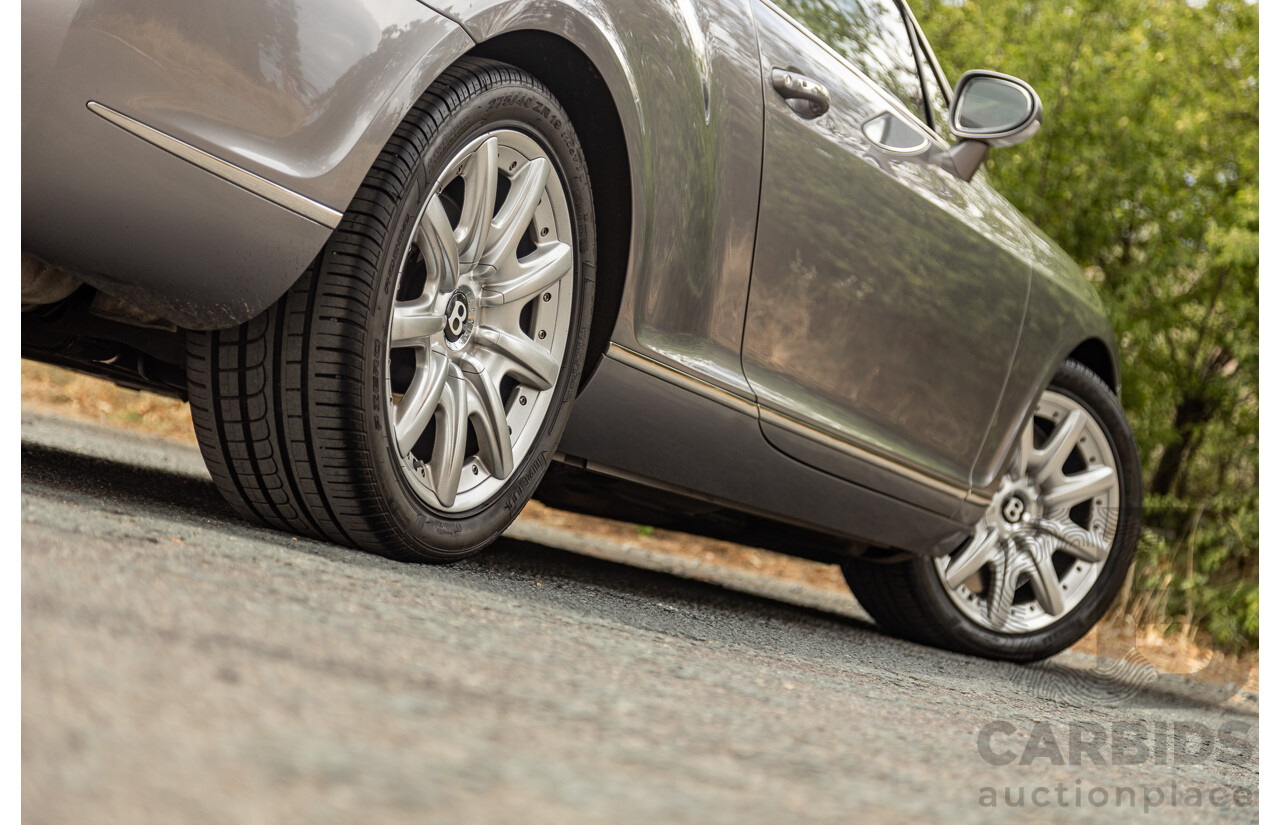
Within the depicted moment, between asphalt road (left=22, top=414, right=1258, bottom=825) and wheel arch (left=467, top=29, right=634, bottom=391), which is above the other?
wheel arch (left=467, top=29, right=634, bottom=391)

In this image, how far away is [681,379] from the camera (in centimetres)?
229

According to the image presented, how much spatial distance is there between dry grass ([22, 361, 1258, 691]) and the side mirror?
11.2 ft

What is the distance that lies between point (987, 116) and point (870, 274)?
0.82 metres

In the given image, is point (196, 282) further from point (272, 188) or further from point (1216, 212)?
point (1216, 212)

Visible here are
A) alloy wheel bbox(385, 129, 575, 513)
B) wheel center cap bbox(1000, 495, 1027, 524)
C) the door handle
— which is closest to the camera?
alloy wheel bbox(385, 129, 575, 513)

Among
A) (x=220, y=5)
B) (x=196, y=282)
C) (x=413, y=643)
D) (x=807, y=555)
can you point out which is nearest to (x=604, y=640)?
(x=413, y=643)

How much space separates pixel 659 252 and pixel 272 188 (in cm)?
85

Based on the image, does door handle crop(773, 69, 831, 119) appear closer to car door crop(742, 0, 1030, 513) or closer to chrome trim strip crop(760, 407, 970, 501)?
car door crop(742, 0, 1030, 513)

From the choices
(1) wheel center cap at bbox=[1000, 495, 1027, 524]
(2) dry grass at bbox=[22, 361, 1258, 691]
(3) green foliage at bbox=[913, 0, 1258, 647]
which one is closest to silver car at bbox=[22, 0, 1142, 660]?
(1) wheel center cap at bbox=[1000, 495, 1027, 524]

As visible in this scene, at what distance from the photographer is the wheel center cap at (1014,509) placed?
11.5 feet

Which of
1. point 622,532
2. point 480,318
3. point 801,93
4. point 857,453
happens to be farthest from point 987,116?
point 622,532

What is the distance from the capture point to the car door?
8.09ft

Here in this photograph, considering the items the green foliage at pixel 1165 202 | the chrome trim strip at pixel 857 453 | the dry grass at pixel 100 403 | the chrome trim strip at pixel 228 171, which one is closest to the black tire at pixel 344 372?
the chrome trim strip at pixel 228 171

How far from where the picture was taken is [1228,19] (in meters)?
7.68
